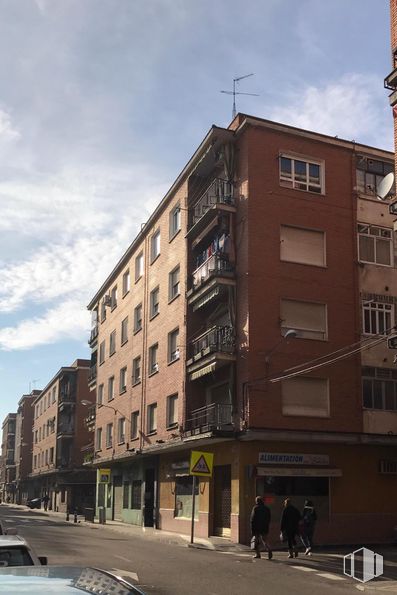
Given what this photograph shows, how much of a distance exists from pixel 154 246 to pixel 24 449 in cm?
7807

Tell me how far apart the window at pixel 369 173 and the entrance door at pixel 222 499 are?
12.3 metres

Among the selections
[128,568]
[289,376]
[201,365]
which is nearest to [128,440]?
[201,365]

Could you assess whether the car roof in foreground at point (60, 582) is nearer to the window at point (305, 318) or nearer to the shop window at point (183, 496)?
the window at point (305, 318)

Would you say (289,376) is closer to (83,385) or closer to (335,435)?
(335,435)

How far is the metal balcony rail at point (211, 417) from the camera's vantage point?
80.6ft

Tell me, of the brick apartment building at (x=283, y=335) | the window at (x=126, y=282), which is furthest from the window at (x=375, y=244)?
the window at (x=126, y=282)

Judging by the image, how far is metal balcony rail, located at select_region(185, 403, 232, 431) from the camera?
24556 mm

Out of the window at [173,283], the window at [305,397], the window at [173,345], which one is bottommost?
→ the window at [305,397]

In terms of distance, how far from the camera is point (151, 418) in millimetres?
33594

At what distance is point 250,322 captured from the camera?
952 inches

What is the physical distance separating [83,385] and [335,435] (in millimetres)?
50100

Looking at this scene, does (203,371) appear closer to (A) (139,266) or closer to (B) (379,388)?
(B) (379,388)

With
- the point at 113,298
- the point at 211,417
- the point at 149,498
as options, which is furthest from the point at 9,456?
the point at 211,417

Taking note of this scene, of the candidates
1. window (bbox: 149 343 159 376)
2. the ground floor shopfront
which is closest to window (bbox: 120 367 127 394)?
window (bbox: 149 343 159 376)
